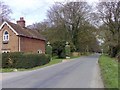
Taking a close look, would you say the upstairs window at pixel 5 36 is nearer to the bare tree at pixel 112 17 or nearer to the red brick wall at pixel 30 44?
the red brick wall at pixel 30 44

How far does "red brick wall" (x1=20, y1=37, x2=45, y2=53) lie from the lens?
139 feet

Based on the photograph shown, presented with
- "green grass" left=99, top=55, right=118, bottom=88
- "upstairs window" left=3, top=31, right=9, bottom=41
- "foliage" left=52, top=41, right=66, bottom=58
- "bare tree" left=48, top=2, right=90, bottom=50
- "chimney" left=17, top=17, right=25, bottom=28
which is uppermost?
"bare tree" left=48, top=2, right=90, bottom=50

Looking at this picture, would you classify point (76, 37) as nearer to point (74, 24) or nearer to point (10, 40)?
point (74, 24)

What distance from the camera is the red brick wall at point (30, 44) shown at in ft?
139

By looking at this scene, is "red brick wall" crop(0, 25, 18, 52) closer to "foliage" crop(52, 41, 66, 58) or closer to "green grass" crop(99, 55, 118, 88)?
A: "foliage" crop(52, 41, 66, 58)

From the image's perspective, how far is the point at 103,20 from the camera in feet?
198

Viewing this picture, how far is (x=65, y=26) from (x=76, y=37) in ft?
19.8

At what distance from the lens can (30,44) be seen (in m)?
45.2

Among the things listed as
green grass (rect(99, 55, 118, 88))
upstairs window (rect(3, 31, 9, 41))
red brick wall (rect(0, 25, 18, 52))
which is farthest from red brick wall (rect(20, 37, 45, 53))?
green grass (rect(99, 55, 118, 88))

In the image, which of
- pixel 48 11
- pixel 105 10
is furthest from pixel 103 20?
Result: pixel 48 11

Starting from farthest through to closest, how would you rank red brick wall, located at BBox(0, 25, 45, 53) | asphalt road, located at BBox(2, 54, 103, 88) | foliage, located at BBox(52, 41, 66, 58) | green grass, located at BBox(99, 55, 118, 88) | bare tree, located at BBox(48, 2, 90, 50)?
bare tree, located at BBox(48, 2, 90, 50), foliage, located at BBox(52, 41, 66, 58), red brick wall, located at BBox(0, 25, 45, 53), asphalt road, located at BBox(2, 54, 103, 88), green grass, located at BBox(99, 55, 118, 88)

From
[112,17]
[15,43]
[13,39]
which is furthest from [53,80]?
[112,17]

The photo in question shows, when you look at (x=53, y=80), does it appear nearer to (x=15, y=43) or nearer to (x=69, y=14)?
(x=15, y=43)

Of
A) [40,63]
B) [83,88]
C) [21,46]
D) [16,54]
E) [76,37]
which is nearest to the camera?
[83,88]
